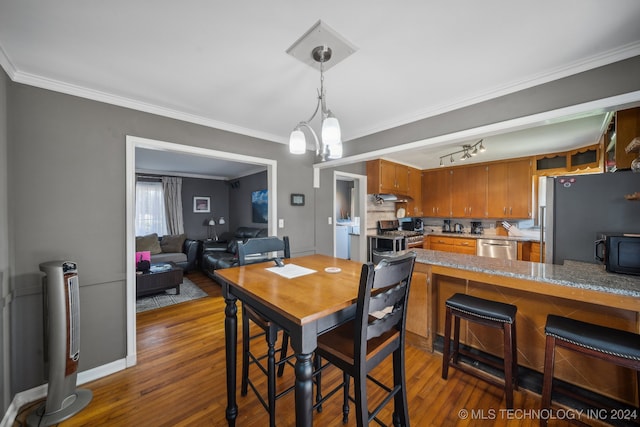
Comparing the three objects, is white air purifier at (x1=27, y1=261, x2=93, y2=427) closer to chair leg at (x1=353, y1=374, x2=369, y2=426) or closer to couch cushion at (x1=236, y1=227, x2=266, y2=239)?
chair leg at (x1=353, y1=374, x2=369, y2=426)

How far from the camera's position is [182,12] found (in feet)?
3.98

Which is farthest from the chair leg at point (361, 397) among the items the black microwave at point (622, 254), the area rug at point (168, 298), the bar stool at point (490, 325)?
the area rug at point (168, 298)

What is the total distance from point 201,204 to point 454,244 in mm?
6271

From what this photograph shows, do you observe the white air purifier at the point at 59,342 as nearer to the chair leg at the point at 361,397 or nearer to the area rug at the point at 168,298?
the area rug at the point at 168,298

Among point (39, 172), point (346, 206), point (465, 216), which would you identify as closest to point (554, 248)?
point (465, 216)

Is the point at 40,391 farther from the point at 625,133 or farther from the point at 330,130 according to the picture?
the point at 625,133

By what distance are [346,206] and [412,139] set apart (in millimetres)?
4830

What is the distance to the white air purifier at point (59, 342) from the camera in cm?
157

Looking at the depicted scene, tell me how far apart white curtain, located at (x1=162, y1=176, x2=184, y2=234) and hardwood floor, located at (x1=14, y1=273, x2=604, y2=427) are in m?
4.29

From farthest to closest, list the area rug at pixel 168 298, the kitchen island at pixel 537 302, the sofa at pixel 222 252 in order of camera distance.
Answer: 1. the sofa at pixel 222 252
2. the area rug at pixel 168 298
3. the kitchen island at pixel 537 302

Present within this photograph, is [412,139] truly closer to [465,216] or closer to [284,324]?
[284,324]

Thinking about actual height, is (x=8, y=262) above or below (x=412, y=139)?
below

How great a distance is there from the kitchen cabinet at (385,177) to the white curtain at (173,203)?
479 cm

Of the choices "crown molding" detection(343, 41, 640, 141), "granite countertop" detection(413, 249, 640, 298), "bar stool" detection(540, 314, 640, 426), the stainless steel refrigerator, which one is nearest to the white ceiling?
"crown molding" detection(343, 41, 640, 141)
